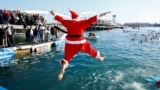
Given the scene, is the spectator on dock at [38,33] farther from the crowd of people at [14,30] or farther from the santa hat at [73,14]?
the santa hat at [73,14]

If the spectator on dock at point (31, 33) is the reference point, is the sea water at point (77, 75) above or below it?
below

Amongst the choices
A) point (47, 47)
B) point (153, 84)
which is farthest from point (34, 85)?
point (47, 47)

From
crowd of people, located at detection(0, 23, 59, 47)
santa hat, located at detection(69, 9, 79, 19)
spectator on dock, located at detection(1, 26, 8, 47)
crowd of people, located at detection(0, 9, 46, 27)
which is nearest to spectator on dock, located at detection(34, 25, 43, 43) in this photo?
crowd of people, located at detection(0, 23, 59, 47)

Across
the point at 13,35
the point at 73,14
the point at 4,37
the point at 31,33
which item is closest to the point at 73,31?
the point at 73,14

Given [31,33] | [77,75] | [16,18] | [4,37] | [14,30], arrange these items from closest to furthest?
[77,75]
[4,37]
[14,30]
[31,33]
[16,18]

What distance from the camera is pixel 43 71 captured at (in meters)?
19.9

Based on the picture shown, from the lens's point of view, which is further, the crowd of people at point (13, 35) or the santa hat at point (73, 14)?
the crowd of people at point (13, 35)

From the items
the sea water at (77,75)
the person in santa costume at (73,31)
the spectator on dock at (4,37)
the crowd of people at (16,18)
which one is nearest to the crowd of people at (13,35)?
the spectator on dock at (4,37)

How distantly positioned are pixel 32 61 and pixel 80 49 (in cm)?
1482

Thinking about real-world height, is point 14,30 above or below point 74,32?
below

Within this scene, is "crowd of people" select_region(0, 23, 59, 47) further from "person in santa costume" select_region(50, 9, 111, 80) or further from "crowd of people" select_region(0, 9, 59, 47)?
"person in santa costume" select_region(50, 9, 111, 80)

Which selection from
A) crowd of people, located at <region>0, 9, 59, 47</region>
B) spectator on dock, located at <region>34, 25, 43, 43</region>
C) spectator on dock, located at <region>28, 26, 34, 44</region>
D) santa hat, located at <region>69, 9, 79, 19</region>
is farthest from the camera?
spectator on dock, located at <region>34, 25, 43, 43</region>

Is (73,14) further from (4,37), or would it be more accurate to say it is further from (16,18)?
(16,18)

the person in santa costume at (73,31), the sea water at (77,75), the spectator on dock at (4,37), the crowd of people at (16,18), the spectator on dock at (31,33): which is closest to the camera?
the person in santa costume at (73,31)
